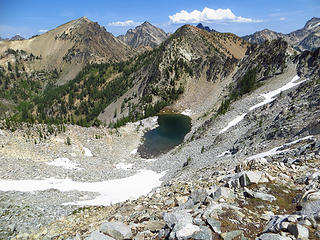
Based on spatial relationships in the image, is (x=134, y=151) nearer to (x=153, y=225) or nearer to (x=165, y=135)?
(x=165, y=135)

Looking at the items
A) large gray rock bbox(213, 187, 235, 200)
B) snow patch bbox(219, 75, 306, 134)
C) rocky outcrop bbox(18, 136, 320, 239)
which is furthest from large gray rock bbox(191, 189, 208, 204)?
snow patch bbox(219, 75, 306, 134)

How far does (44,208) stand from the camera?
19781mm

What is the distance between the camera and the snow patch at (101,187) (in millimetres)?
24750

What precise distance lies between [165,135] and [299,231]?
63937 millimetres

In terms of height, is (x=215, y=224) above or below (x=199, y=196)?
above

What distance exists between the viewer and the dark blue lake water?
187 feet

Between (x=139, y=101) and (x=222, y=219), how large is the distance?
105711 millimetres

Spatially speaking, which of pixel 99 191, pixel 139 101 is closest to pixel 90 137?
pixel 99 191

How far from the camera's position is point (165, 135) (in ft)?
→ 230

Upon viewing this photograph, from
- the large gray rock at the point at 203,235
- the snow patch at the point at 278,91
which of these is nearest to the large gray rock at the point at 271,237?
the large gray rock at the point at 203,235

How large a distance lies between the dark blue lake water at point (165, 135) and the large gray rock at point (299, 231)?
4669 cm

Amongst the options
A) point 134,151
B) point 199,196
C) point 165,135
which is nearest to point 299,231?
point 199,196

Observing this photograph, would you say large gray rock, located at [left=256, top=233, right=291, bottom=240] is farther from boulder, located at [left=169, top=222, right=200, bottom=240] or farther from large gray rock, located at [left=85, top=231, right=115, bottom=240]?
large gray rock, located at [left=85, top=231, right=115, bottom=240]

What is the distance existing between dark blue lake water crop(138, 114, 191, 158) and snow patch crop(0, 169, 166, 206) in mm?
20135
